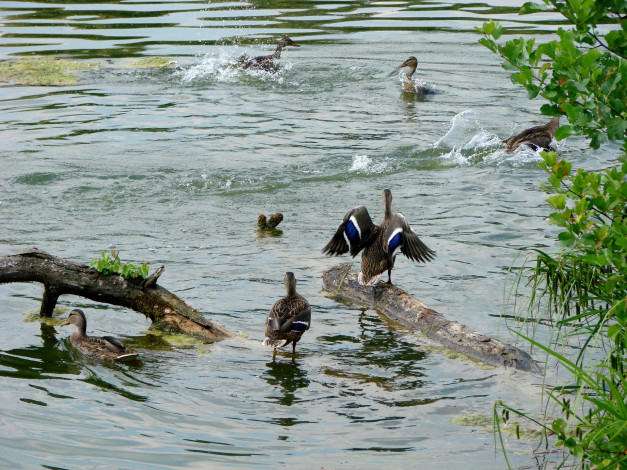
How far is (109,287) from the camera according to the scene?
7.69 metres

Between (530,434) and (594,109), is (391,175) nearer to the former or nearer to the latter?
(530,434)

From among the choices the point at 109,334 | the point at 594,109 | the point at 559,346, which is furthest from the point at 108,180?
the point at 594,109

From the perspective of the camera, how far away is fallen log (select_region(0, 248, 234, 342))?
7676 mm

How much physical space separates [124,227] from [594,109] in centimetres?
706

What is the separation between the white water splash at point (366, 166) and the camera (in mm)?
12773

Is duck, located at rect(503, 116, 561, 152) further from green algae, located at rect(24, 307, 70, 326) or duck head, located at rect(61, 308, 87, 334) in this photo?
duck head, located at rect(61, 308, 87, 334)

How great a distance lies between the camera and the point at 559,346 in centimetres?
751

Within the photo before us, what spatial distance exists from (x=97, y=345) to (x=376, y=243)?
2774 mm

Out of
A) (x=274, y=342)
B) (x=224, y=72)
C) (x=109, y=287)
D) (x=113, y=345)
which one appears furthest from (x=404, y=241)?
(x=224, y=72)

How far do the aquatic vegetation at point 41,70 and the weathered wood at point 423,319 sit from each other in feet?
34.6

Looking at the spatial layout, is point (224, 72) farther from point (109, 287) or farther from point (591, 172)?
point (591, 172)

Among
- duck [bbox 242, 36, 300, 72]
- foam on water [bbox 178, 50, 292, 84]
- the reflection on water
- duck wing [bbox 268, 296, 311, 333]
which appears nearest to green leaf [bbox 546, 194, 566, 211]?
the reflection on water

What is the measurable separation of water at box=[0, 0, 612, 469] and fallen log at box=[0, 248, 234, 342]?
26 cm

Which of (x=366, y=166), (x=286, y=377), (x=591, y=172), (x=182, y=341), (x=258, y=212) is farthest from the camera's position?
(x=366, y=166)
